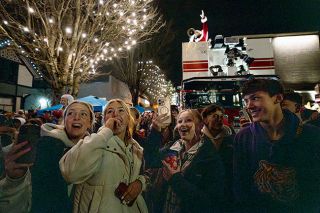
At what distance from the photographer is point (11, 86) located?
21.3 meters

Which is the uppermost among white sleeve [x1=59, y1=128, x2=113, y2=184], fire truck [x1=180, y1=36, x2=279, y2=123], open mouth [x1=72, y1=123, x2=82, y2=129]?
fire truck [x1=180, y1=36, x2=279, y2=123]

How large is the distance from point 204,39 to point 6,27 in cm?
927

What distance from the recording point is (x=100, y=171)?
86.8 inches

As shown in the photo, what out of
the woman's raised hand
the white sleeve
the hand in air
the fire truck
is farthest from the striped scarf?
the fire truck

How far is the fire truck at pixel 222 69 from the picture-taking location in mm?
7805

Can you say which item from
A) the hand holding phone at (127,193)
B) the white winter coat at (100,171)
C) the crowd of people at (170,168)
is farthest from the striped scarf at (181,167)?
the hand holding phone at (127,193)

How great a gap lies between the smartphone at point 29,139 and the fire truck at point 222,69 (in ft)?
19.2

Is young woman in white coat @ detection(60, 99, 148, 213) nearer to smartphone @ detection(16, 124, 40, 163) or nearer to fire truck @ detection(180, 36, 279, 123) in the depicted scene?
smartphone @ detection(16, 124, 40, 163)

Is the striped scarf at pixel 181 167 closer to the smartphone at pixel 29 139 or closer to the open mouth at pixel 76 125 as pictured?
the open mouth at pixel 76 125

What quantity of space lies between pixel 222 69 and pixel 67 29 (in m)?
7.40

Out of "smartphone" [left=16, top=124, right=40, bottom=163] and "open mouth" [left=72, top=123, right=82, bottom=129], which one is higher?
"open mouth" [left=72, top=123, right=82, bottom=129]

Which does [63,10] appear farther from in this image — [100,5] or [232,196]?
[232,196]

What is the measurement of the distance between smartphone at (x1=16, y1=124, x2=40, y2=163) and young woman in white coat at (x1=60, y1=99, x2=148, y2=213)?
0.38 metres

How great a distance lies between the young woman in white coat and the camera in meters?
2.02
